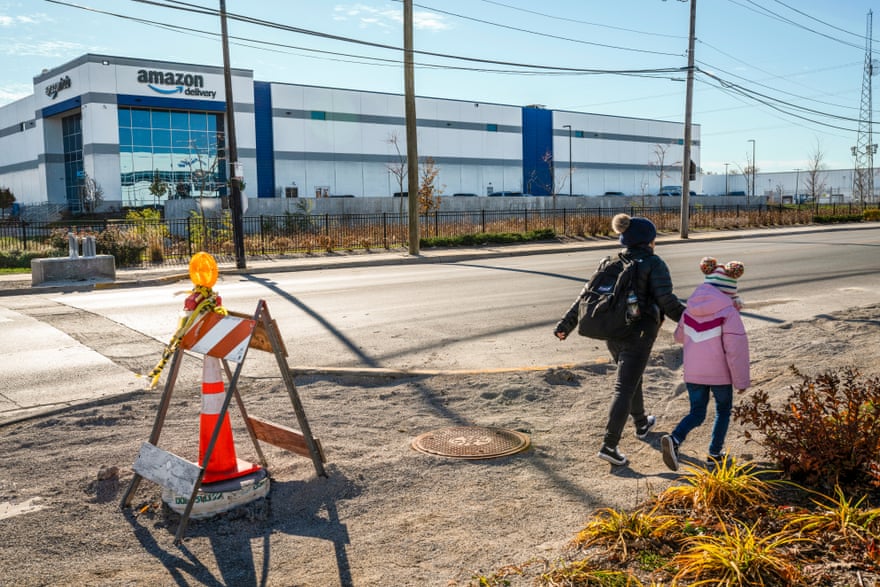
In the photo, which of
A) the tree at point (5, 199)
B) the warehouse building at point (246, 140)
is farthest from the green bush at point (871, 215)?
the tree at point (5, 199)

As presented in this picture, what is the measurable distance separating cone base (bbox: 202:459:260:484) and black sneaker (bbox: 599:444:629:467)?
218 centimetres

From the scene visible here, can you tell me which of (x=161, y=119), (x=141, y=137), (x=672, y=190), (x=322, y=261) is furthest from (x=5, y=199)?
(x=672, y=190)

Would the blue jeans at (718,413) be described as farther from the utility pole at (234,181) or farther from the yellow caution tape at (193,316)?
the utility pole at (234,181)

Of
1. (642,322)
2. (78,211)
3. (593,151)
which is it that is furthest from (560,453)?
(593,151)

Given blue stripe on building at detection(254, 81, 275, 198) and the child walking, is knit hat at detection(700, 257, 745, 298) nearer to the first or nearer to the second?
the child walking

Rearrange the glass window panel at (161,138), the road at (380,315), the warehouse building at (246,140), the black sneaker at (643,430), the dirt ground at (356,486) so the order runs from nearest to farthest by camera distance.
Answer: the dirt ground at (356,486) → the black sneaker at (643,430) → the road at (380,315) → the warehouse building at (246,140) → the glass window panel at (161,138)

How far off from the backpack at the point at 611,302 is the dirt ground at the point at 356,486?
34.2 inches

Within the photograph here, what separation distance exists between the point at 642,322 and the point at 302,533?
8.23 ft

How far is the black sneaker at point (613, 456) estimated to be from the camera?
4.86m

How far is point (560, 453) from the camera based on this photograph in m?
5.14

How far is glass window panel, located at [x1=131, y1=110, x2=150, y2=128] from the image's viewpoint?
168 feet

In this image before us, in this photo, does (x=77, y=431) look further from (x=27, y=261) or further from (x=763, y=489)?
(x=27, y=261)

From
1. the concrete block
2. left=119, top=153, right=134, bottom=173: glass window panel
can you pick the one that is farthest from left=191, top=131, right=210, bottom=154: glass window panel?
the concrete block

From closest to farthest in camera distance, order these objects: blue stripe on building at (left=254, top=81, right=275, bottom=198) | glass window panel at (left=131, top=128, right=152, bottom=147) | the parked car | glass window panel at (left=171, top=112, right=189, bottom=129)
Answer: glass window panel at (left=131, top=128, right=152, bottom=147) < glass window panel at (left=171, top=112, right=189, bottom=129) < blue stripe on building at (left=254, top=81, right=275, bottom=198) < the parked car
